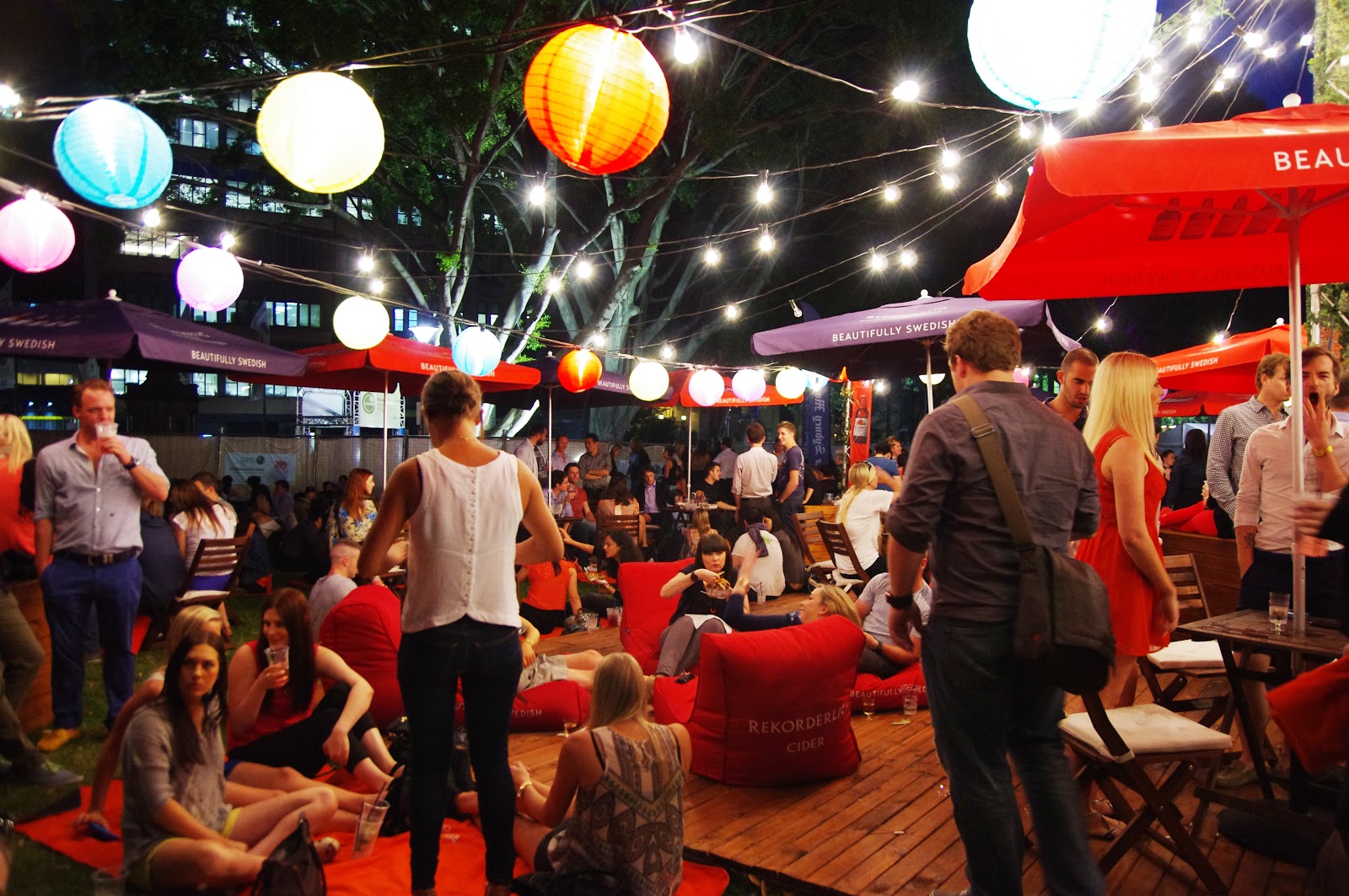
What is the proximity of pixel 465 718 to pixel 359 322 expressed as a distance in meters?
6.16

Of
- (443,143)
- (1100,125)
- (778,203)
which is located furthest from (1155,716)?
(1100,125)

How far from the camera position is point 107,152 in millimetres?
4559

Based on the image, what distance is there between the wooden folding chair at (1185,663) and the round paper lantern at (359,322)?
6.69 meters

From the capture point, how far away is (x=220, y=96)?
43.6ft

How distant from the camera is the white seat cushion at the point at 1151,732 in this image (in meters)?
3.14

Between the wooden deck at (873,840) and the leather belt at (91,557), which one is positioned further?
the leather belt at (91,557)

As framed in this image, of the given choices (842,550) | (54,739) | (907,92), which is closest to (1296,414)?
(842,550)

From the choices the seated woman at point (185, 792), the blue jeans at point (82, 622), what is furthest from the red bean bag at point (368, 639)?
the seated woman at point (185, 792)

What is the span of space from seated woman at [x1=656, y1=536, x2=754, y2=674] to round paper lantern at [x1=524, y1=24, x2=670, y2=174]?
2701mm

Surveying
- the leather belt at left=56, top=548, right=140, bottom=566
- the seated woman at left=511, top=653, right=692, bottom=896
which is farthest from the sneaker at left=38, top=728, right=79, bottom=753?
the seated woman at left=511, top=653, right=692, bottom=896

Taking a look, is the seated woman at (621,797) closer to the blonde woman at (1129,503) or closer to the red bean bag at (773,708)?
the red bean bag at (773,708)

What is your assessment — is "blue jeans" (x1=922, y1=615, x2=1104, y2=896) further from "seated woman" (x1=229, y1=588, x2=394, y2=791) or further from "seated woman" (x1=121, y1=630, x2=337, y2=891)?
"seated woman" (x1=229, y1=588, x2=394, y2=791)

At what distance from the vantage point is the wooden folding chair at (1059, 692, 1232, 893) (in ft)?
10.1

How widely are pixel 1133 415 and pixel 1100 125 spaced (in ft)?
60.3
